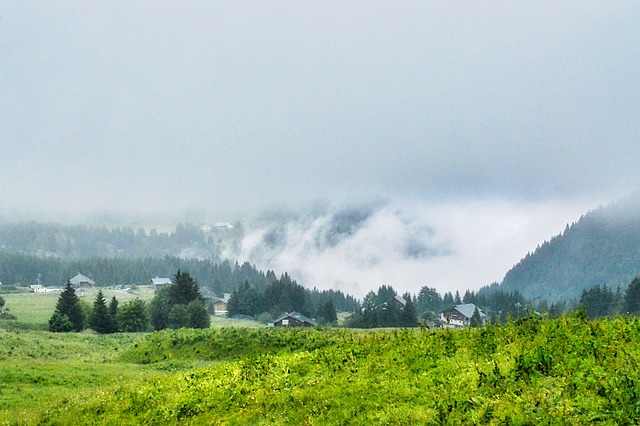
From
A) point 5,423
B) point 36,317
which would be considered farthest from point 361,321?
point 5,423

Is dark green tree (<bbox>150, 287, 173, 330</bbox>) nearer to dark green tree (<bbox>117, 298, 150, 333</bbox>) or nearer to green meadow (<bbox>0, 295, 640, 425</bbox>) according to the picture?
dark green tree (<bbox>117, 298, 150, 333</bbox>)

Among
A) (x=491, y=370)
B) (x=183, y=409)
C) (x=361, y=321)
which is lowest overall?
(x=361, y=321)

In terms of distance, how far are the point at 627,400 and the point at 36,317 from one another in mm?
154987

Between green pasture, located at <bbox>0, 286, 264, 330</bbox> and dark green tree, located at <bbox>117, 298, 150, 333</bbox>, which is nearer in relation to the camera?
dark green tree, located at <bbox>117, 298, 150, 333</bbox>

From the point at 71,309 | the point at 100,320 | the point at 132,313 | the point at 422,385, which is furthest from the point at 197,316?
the point at 422,385

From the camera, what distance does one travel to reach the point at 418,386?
12484mm

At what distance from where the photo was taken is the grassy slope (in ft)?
31.8

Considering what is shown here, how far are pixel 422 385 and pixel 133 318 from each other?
10564 centimetres

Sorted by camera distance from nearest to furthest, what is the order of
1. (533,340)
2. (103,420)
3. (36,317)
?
(533,340) → (103,420) → (36,317)

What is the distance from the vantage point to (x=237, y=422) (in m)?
13.6

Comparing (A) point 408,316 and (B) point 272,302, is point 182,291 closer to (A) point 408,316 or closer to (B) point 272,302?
(A) point 408,316

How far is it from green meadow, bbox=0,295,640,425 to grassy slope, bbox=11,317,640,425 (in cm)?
3

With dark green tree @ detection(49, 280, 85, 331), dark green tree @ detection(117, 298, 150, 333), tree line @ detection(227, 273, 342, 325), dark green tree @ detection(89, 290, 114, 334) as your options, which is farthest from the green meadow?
tree line @ detection(227, 273, 342, 325)

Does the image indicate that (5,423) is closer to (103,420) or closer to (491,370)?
(103,420)
